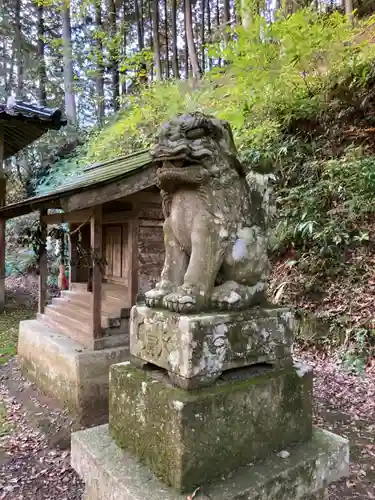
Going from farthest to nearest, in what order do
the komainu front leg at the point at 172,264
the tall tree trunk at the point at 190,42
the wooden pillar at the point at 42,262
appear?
the tall tree trunk at the point at 190,42 < the wooden pillar at the point at 42,262 < the komainu front leg at the point at 172,264

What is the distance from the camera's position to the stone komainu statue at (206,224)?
1855 mm

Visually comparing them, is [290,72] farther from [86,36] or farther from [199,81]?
[86,36]

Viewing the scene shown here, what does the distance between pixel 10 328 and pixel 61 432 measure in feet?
14.1

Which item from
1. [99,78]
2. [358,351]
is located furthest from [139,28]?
[358,351]

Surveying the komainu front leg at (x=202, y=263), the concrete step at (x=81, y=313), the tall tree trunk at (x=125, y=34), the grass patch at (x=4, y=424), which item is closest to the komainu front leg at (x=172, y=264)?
the komainu front leg at (x=202, y=263)

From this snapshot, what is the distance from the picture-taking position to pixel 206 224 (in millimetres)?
1892

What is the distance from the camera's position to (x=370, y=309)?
16.0ft

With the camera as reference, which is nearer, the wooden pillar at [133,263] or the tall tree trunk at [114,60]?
the wooden pillar at [133,263]

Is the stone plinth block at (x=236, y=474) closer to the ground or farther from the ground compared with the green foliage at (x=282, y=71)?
closer to the ground

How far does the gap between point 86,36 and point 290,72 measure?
14.8 m

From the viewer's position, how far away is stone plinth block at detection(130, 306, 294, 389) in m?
1.70

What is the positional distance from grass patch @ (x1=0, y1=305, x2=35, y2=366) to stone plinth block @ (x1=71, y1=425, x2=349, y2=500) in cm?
514

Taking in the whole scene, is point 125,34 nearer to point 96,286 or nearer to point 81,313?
point 81,313

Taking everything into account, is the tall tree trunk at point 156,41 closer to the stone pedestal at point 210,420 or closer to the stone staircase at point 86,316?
the stone staircase at point 86,316
